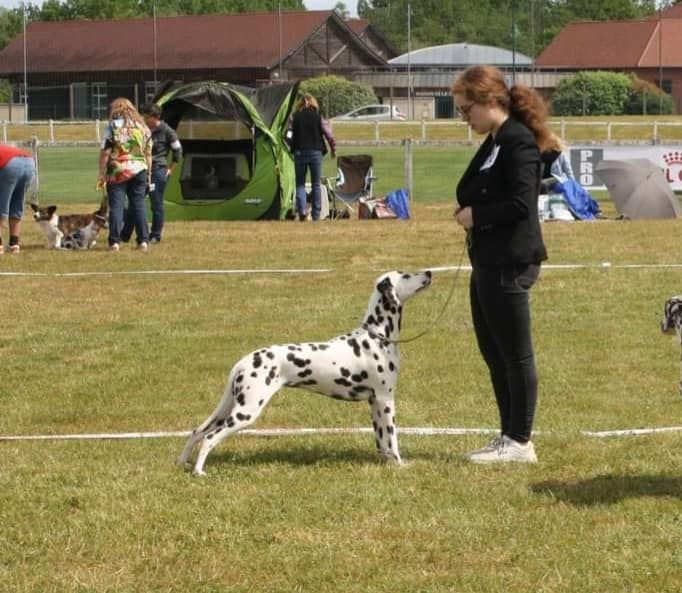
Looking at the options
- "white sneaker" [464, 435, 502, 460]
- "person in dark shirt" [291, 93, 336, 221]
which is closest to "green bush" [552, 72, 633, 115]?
"person in dark shirt" [291, 93, 336, 221]

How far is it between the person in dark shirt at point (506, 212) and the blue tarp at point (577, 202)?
14261 mm

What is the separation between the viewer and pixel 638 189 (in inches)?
843

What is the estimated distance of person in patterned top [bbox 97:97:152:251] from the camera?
1642 cm

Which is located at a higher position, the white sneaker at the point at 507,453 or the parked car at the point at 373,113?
the parked car at the point at 373,113

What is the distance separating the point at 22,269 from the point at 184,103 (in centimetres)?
736

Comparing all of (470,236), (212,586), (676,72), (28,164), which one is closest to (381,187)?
(28,164)

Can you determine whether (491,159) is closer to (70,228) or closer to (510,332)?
(510,332)

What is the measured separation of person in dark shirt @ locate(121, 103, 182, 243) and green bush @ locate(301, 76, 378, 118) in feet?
164

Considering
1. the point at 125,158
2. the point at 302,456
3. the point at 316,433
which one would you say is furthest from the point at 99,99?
the point at 302,456

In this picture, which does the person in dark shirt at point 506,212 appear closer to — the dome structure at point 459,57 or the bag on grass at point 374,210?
the bag on grass at point 374,210

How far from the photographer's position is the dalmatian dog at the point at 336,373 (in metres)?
7.00

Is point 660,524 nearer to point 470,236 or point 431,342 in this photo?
point 470,236

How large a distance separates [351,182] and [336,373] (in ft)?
53.7

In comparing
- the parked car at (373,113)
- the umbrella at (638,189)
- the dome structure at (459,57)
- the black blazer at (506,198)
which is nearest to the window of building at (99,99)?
the parked car at (373,113)
